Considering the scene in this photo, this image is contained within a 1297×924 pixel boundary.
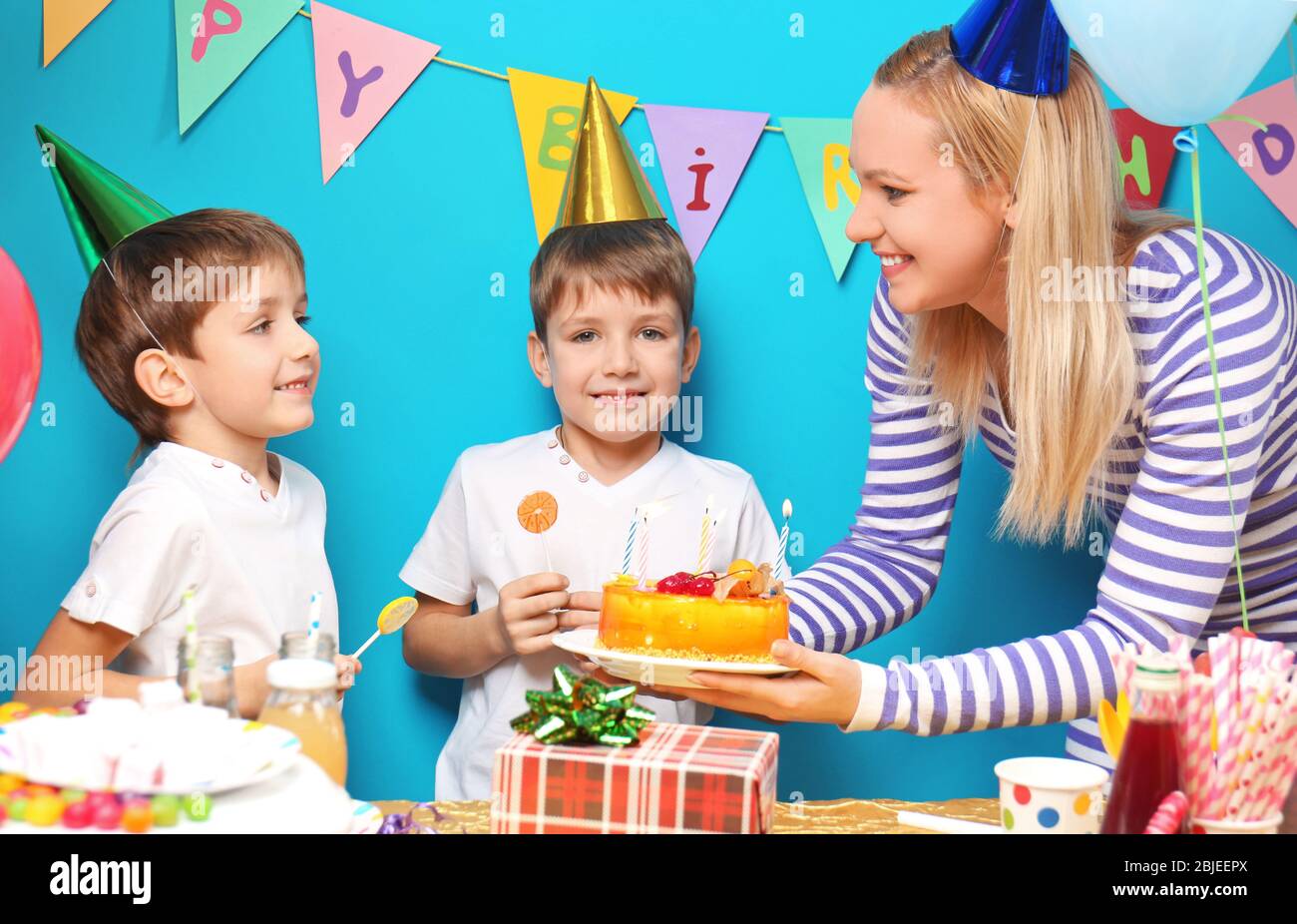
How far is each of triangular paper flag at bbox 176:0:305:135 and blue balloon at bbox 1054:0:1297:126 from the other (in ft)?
4.32

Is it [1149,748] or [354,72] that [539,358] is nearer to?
[354,72]

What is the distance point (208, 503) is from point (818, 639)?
880mm

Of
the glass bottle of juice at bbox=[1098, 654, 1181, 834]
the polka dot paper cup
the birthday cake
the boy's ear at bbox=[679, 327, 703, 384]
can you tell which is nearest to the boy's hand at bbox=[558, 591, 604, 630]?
the birthday cake

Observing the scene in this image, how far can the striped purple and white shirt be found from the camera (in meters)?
1.35

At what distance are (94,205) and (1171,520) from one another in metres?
1.55

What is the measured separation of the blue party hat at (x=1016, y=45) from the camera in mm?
1464

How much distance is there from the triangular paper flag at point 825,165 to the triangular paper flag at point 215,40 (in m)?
→ 0.88

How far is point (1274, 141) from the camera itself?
7.08 feet

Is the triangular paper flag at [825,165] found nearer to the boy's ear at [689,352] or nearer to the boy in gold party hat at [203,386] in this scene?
the boy's ear at [689,352]

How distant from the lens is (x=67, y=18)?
205 cm

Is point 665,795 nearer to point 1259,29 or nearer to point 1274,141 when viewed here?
point 1259,29

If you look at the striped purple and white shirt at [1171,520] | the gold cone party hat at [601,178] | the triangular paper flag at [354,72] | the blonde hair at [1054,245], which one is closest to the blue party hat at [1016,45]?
the blonde hair at [1054,245]

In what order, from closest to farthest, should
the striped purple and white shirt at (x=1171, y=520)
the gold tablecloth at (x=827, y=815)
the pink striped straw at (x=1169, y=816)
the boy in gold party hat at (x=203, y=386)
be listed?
the pink striped straw at (x=1169, y=816) → the gold tablecloth at (x=827, y=815) → the striped purple and white shirt at (x=1171, y=520) → the boy in gold party hat at (x=203, y=386)
